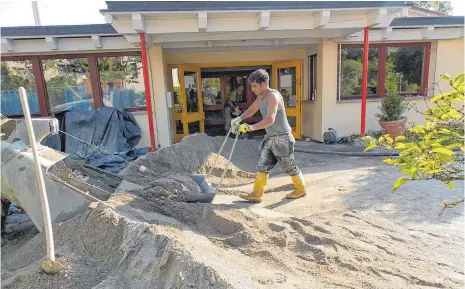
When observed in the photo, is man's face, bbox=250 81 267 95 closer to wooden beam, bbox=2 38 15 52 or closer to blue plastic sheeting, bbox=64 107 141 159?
blue plastic sheeting, bbox=64 107 141 159

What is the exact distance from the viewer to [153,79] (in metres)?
7.41

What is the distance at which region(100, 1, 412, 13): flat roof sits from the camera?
213 inches

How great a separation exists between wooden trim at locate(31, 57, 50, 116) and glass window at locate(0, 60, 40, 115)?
0.36 feet

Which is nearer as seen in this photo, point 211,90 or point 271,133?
point 271,133

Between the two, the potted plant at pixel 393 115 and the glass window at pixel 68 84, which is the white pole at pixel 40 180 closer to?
→ the glass window at pixel 68 84

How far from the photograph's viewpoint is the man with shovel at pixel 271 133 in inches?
155

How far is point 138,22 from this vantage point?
5.54 m

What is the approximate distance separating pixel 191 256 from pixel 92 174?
2.63 m

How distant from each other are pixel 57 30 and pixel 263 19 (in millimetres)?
4555

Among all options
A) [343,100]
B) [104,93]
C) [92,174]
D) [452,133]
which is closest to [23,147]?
[92,174]

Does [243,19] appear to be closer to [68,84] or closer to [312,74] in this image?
[312,74]

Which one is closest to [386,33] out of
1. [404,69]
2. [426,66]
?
[404,69]

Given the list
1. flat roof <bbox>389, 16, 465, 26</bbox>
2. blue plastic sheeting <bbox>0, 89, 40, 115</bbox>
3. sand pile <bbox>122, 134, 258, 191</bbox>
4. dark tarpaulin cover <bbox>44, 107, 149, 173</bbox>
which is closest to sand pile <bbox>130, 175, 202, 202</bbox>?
sand pile <bbox>122, 134, 258, 191</bbox>

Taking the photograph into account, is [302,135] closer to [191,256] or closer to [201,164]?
[201,164]
